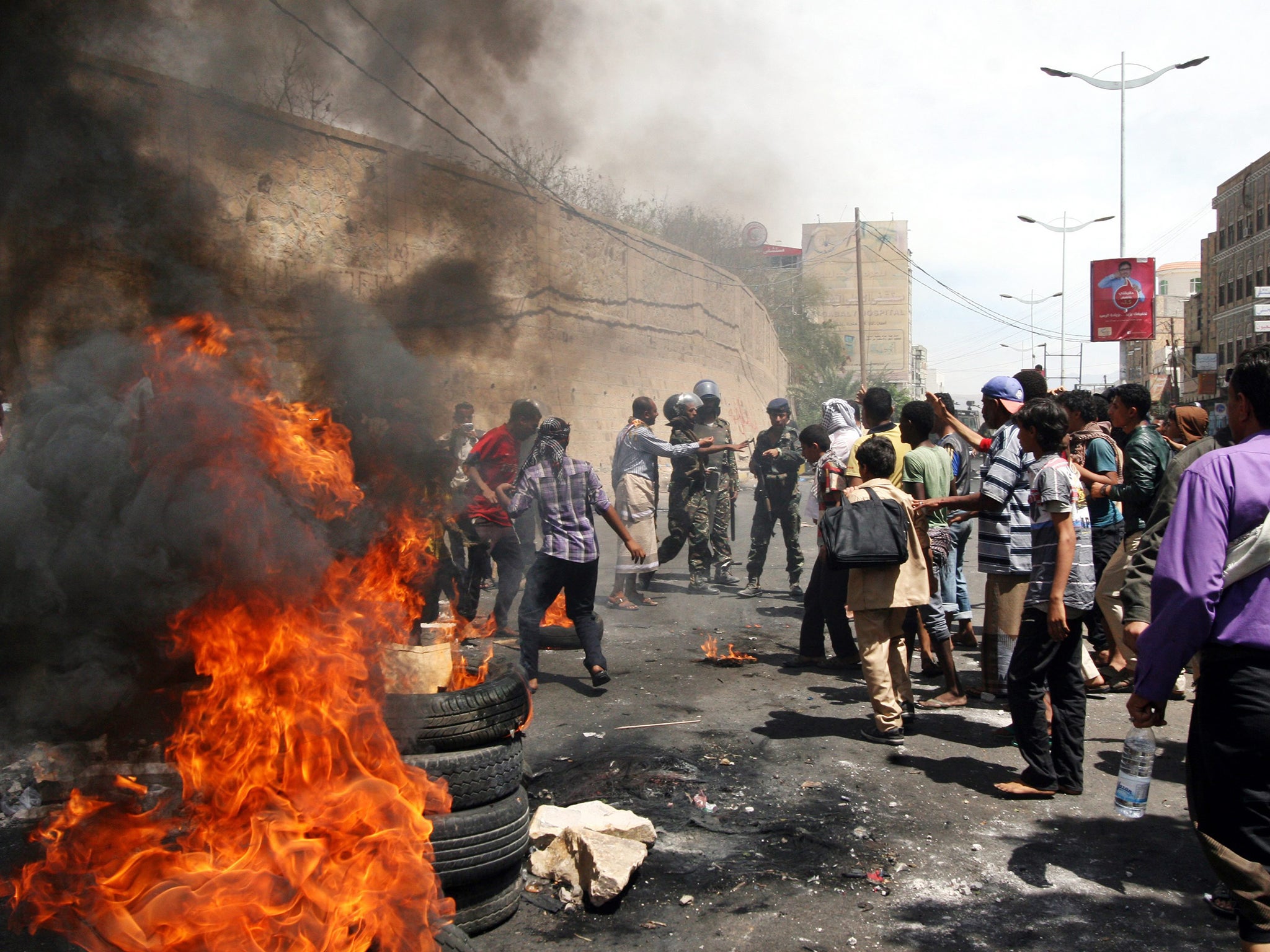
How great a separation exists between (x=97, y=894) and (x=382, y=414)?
2.82m

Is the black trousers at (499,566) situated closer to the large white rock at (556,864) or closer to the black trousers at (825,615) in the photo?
the black trousers at (825,615)

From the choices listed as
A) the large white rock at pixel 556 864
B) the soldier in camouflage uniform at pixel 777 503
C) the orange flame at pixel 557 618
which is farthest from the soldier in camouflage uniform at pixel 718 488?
the large white rock at pixel 556 864

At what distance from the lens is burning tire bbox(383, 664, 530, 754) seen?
127 inches

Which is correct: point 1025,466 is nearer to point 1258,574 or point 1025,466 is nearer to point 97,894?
point 1258,574

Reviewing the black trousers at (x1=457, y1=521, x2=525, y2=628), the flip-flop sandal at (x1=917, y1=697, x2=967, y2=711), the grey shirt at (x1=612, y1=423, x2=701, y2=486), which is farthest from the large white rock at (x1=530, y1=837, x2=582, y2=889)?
the grey shirt at (x1=612, y1=423, x2=701, y2=486)

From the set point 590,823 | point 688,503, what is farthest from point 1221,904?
point 688,503

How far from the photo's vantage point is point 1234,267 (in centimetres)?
5647

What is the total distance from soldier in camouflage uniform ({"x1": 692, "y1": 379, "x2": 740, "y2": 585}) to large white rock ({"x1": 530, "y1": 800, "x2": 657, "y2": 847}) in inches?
260

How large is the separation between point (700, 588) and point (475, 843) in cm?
720

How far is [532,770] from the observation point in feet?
15.4

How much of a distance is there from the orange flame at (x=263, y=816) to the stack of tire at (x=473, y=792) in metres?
0.08

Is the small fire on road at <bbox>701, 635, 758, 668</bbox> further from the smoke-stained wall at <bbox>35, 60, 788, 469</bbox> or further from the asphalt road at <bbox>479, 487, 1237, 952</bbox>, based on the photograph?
the smoke-stained wall at <bbox>35, 60, 788, 469</bbox>

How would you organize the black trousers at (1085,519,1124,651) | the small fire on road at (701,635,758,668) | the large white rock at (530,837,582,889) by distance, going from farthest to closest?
the small fire on road at (701,635,758,668) → the black trousers at (1085,519,1124,651) → the large white rock at (530,837,582,889)

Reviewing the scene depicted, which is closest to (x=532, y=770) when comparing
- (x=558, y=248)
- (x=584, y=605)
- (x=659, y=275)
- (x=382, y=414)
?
(x=584, y=605)
